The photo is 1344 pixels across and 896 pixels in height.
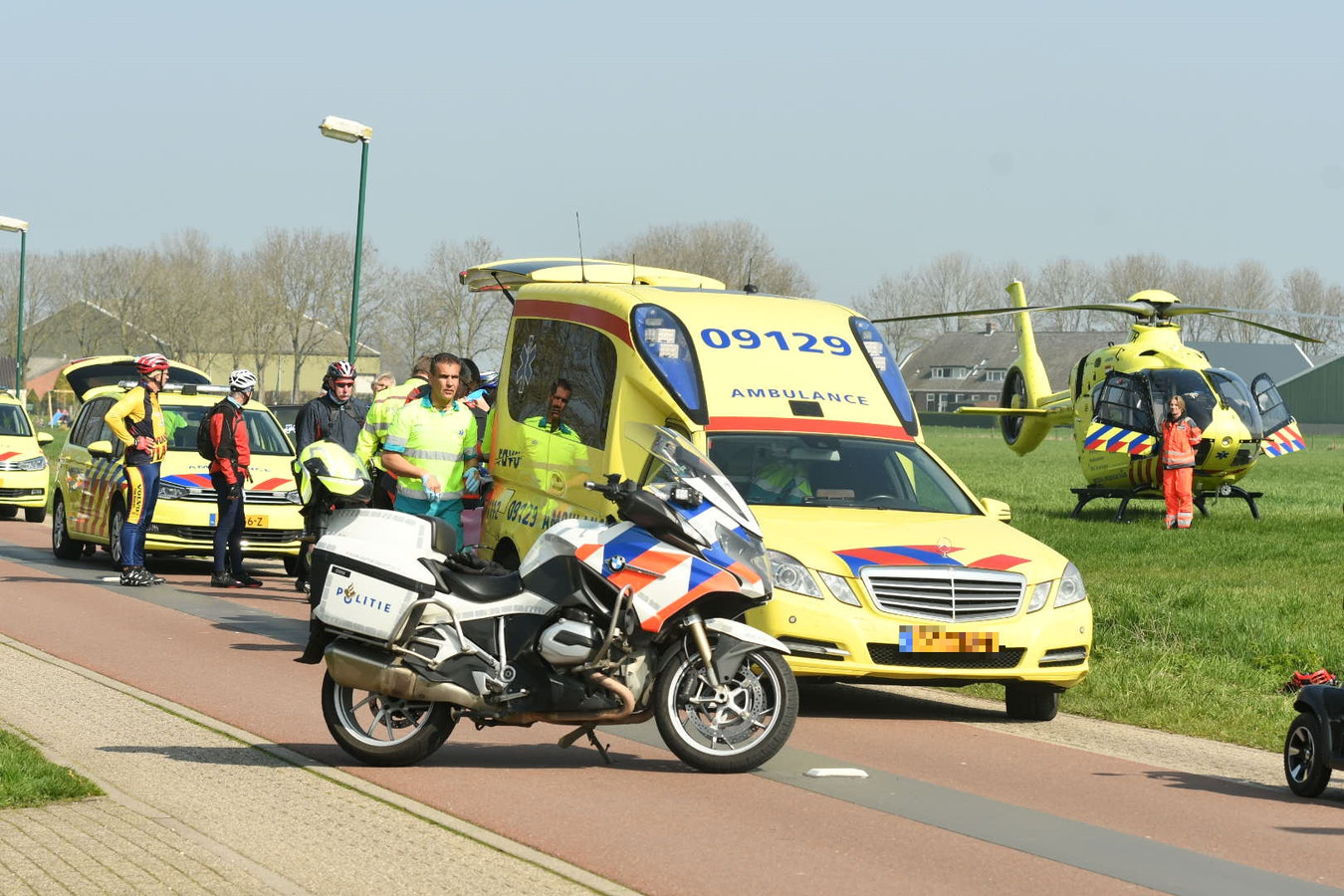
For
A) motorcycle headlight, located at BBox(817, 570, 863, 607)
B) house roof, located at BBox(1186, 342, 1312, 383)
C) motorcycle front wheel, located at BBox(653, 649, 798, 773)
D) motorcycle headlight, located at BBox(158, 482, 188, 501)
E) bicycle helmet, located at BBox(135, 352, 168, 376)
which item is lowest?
motorcycle front wheel, located at BBox(653, 649, 798, 773)

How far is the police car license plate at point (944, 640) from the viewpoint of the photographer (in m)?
9.98

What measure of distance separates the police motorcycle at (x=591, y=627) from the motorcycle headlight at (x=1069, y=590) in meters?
2.79

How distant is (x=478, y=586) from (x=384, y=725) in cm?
79

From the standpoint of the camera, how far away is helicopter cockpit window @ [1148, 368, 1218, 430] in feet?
92.6

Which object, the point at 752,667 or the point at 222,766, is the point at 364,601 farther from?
the point at 752,667

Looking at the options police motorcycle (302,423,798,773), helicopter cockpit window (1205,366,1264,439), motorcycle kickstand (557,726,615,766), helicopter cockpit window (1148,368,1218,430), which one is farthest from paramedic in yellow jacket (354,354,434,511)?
helicopter cockpit window (1205,366,1264,439)

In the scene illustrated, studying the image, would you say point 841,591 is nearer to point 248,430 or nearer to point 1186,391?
point 248,430

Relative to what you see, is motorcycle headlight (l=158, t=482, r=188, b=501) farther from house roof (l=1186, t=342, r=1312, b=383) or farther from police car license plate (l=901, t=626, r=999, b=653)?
house roof (l=1186, t=342, r=1312, b=383)

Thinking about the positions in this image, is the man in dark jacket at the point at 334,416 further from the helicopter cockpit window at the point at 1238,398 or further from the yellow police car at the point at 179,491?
the helicopter cockpit window at the point at 1238,398

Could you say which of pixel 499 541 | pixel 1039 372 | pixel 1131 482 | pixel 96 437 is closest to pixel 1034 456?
pixel 1039 372

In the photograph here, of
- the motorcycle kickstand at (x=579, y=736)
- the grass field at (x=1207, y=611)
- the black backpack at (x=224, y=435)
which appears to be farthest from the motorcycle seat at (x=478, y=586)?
the black backpack at (x=224, y=435)

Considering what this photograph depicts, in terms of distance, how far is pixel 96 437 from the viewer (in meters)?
20.5

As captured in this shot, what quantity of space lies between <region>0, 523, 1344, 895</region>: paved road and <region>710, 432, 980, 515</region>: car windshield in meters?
1.27

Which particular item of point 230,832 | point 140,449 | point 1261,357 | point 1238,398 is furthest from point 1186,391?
point 1261,357
